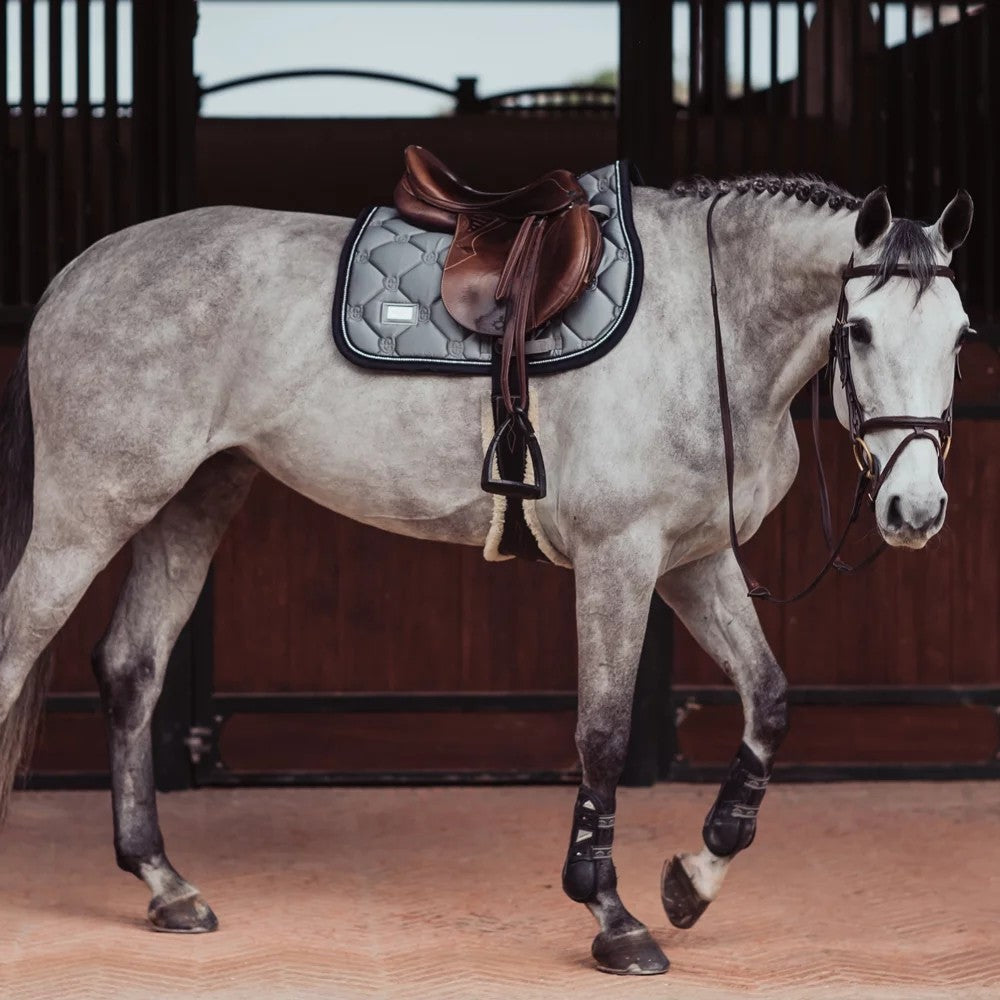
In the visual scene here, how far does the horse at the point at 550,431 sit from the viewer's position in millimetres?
3477

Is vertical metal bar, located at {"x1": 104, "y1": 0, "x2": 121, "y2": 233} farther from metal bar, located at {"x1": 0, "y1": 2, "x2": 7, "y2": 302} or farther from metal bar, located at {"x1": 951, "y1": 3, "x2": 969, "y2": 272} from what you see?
metal bar, located at {"x1": 951, "y1": 3, "x2": 969, "y2": 272}

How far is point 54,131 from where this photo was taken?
5199 millimetres

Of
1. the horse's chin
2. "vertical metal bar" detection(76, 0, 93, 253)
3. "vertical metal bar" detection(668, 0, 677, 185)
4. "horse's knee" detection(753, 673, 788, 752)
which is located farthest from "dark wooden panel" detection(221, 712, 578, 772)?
the horse's chin

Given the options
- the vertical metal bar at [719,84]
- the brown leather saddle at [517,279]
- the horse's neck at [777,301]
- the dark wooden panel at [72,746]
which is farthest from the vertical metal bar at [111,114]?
the horse's neck at [777,301]

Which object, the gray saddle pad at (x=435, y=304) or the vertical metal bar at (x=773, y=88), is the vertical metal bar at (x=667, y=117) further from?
the gray saddle pad at (x=435, y=304)

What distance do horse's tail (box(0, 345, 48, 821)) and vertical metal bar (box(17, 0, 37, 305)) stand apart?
1.22 metres

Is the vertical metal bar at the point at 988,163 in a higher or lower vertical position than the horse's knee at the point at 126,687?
higher

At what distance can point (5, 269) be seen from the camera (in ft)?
17.5

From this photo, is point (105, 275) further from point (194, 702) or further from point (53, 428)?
point (194, 702)

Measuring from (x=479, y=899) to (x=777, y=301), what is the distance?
177 cm

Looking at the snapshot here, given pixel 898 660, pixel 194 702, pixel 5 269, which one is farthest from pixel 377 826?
pixel 5 269

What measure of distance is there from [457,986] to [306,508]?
2.30 meters

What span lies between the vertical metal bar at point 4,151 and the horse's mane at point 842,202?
2617 millimetres

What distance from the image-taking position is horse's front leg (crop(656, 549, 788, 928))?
3707 mm
